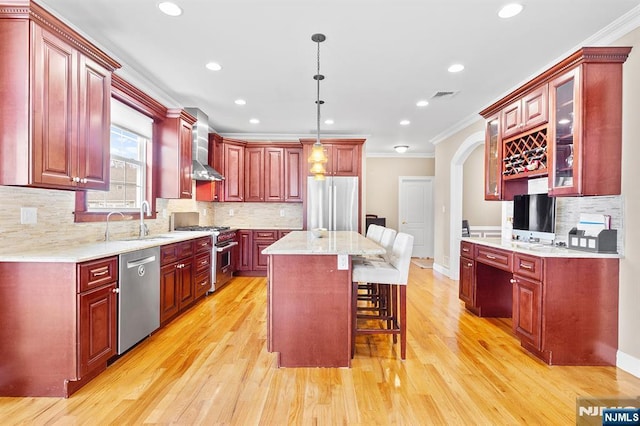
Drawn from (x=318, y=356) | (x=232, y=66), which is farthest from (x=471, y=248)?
(x=232, y=66)

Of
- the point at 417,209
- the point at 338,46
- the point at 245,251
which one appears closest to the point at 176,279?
the point at 245,251

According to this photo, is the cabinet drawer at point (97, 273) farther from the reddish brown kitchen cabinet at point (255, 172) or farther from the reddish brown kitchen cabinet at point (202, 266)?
the reddish brown kitchen cabinet at point (255, 172)

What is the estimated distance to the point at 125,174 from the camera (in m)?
3.84

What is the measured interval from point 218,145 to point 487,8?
4668 millimetres

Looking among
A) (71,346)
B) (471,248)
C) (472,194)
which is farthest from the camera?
(472,194)

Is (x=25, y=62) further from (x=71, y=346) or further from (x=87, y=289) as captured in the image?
(x=71, y=346)

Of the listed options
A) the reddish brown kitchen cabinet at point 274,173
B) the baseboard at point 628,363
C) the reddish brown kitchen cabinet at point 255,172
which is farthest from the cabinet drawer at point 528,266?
the reddish brown kitchen cabinet at point 255,172

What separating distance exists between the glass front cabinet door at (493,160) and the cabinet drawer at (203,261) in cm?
362

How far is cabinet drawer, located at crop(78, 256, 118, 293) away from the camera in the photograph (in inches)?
86.4

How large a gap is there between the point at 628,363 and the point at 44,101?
4.45m

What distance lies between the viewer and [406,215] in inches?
328

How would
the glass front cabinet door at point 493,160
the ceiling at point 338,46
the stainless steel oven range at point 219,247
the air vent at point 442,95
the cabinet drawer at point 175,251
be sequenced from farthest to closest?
the stainless steel oven range at point 219,247 → the air vent at point 442,95 → the glass front cabinet door at point 493,160 → the cabinet drawer at point 175,251 → the ceiling at point 338,46

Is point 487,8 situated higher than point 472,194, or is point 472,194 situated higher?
point 487,8

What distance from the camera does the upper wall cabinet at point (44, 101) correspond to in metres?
2.06
